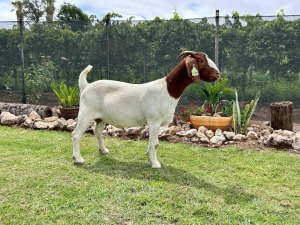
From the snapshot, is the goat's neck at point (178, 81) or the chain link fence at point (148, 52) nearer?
the goat's neck at point (178, 81)

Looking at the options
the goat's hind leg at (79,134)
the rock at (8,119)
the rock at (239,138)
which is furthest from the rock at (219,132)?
the rock at (8,119)

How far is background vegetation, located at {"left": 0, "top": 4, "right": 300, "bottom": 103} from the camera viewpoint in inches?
271

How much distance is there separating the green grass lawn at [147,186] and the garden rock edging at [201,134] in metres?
0.29

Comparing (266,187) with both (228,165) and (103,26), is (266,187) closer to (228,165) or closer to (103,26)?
(228,165)

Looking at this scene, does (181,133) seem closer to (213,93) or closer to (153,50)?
(213,93)

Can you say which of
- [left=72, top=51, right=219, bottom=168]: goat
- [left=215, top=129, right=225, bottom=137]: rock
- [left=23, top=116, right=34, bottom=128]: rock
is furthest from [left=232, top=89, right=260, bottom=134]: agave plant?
[left=23, top=116, right=34, bottom=128]: rock

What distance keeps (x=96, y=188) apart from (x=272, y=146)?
3065 millimetres

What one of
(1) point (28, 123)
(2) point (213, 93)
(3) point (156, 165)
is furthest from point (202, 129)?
(1) point (28, 123)

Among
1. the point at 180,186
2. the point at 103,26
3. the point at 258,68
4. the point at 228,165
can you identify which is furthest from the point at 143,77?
the point at 180,186

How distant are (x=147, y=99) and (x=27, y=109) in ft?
14.7

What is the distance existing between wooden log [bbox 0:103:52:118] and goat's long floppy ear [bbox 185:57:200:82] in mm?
4557

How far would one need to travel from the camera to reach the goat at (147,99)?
378 centimetres

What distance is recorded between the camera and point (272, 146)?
4.96 metres

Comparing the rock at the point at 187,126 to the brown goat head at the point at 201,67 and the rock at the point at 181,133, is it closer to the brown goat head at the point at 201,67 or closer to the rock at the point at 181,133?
the rock at the point at 181,133
